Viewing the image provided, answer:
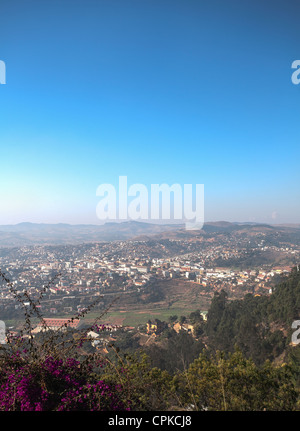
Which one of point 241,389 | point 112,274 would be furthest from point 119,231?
A: point 241,389

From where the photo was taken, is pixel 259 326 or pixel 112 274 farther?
pixel 112 274

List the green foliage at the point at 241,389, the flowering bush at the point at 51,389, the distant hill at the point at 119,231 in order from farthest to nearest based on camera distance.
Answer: the distant hill at the point at 119,231
the green foliage at the point at 241,389
the flowering bush at the point at 51,389

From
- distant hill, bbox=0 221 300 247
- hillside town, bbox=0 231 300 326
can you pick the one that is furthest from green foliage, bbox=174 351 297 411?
distant hill, bbox=0 221 300 247

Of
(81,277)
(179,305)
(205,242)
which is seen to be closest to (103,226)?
(205,242)

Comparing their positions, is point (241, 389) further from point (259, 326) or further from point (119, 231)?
point (119, 231)

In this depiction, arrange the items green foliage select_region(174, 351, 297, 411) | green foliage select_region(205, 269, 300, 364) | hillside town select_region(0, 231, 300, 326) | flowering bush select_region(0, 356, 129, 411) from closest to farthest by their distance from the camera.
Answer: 1. flowering bush select_region(0, 356, 129, 411)
2. green foliage select_region(174, 351, 297, 411)
3. green foliage select_region(205, 269, 300, 364)
4. hillside town select_region(0, 231, 300, 326)

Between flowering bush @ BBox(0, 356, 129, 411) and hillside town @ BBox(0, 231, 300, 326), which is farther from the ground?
flowering bush @ BBox(0, 356, 129, 411)

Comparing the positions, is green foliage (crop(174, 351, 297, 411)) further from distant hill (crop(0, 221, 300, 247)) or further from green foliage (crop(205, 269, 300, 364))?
distant hill (crop(0, 221, 300, 247))

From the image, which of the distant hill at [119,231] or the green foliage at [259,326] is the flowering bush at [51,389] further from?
the distant hill at [119,231]

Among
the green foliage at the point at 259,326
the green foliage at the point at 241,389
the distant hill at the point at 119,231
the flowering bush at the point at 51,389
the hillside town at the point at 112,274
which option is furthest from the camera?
the distant hill at the point at 119,231

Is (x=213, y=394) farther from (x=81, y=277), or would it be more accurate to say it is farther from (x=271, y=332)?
(x=81, y=277)

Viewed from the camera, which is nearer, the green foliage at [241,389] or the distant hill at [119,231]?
the green foliage at [241,389]

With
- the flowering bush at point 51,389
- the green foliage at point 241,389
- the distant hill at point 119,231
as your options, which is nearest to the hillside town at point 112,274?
the green foliage at point 241,389
